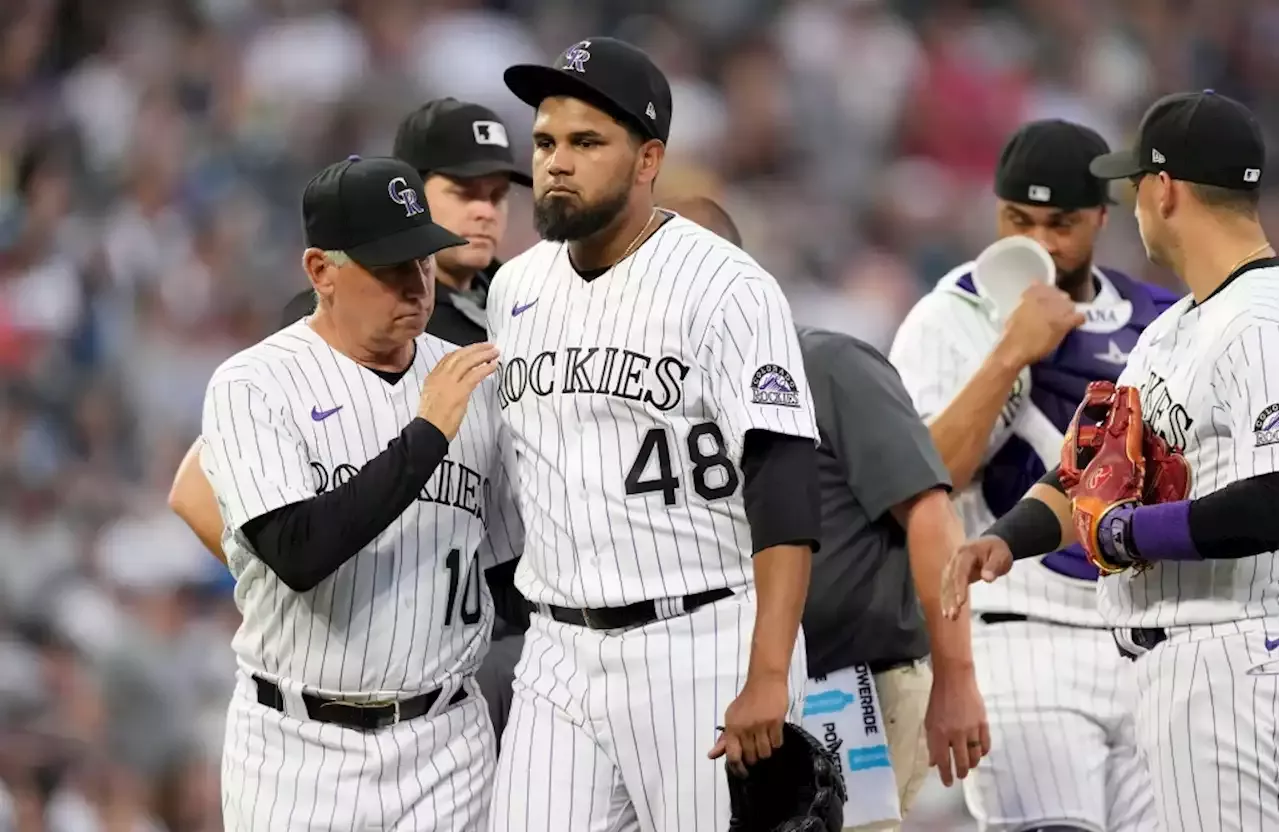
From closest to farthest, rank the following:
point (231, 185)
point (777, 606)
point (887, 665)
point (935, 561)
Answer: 1. point (777, 606)
2. point (935, 561)
3. point (887, 665)
4. point (231, 185)

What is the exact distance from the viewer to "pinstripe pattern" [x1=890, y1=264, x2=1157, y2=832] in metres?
4.44

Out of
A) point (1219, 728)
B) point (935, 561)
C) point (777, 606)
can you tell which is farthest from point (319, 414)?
point (1219, 728)

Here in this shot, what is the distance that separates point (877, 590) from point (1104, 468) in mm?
694

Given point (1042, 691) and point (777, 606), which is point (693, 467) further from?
point (1042, 691)

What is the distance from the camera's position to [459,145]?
15.0 ft

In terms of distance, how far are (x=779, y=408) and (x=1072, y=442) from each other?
0.78m

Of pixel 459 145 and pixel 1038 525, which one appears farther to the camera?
pixel 459 145

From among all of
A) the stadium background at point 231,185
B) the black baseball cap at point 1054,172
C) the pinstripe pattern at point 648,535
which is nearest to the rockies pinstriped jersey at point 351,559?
the pinstripe pattern at point 648,535

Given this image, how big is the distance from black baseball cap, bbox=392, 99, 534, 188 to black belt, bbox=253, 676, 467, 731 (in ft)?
4.93

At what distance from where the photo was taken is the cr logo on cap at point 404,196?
3547mm

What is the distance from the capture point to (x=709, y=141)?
30.0ft

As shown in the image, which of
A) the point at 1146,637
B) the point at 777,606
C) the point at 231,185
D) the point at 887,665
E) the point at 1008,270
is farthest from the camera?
the point at 231,185

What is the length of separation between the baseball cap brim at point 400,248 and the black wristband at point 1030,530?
1213 millimetres

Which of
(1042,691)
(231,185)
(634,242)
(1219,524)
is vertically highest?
(231,185)
